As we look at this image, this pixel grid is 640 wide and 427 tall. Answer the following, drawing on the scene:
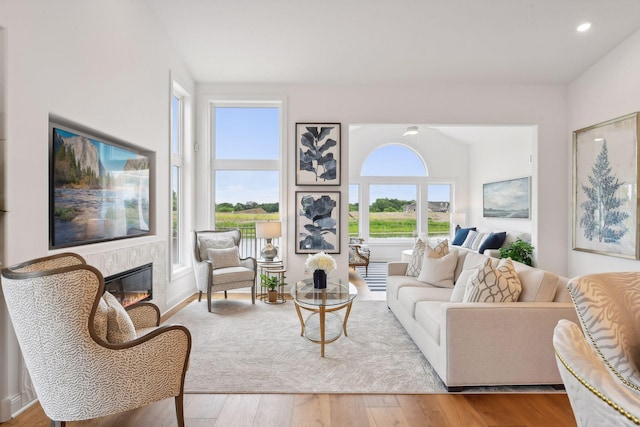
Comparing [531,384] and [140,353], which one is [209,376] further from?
[531,384]

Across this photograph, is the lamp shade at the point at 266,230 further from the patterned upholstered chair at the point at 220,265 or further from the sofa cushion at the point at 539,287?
the sofa cushion at the point at 539,287

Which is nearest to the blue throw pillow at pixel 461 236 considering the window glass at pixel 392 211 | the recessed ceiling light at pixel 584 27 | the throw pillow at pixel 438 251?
the window glass at pixel 392 211

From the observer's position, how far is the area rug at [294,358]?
243cm

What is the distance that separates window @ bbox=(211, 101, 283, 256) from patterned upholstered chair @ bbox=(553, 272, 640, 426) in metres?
4.50

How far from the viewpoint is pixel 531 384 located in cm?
235

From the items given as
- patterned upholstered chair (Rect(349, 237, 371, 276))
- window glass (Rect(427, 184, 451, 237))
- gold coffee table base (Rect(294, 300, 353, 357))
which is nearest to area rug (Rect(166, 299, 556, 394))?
gold coffee table base (Rect(294, 300, 353, 357))

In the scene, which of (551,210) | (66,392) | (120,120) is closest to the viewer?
(66,392)

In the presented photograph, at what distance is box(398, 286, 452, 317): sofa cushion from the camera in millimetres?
3146

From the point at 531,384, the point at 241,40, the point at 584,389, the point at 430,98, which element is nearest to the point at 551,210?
the point at 430,98

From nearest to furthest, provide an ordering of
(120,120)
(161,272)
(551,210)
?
(120,120)
(161,272)
(551,210)

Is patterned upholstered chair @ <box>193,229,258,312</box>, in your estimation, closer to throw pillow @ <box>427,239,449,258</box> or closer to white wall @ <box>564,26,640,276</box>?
throw pillow @ <box>427,239,449,258</box>

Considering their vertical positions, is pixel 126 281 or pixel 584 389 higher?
pixel 584 389

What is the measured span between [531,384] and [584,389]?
2.17 m

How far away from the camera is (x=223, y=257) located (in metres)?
4.52
